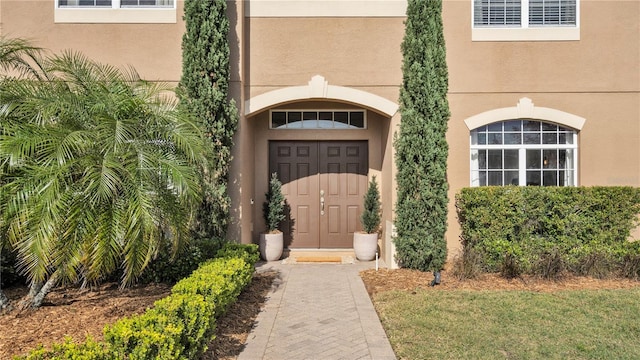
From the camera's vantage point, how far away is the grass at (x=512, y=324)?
415 cm

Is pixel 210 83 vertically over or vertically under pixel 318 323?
over

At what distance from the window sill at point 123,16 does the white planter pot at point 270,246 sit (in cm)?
458

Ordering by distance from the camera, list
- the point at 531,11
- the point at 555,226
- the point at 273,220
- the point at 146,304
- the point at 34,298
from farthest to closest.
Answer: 1. the point at 273,220
2. the point at 531,11
3. the point at 555,226
4. the point at 146,304
5. the point at 34,298

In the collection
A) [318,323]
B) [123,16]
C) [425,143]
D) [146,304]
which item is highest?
[123,16]

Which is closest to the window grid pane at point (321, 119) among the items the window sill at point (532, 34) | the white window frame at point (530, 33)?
the white window frame at point (530, 33)

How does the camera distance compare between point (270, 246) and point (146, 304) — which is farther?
point (270, 246)

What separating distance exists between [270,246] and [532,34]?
6.67 metres

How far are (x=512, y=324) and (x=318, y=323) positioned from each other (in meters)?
2.32

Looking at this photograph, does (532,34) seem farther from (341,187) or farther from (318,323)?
(318,323)

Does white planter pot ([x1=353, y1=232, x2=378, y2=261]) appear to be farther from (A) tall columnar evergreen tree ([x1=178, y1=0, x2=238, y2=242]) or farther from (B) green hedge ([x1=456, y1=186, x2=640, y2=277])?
(A) tall columnar evergreen tree ([x1=178, y1=0, x2=238, y2=242])

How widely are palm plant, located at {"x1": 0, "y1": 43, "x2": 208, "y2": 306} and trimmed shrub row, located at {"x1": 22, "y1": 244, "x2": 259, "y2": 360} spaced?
2.06 ft

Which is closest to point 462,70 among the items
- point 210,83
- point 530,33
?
point 530,33

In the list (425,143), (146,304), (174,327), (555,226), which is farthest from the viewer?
(425,143)

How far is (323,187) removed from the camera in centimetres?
936
